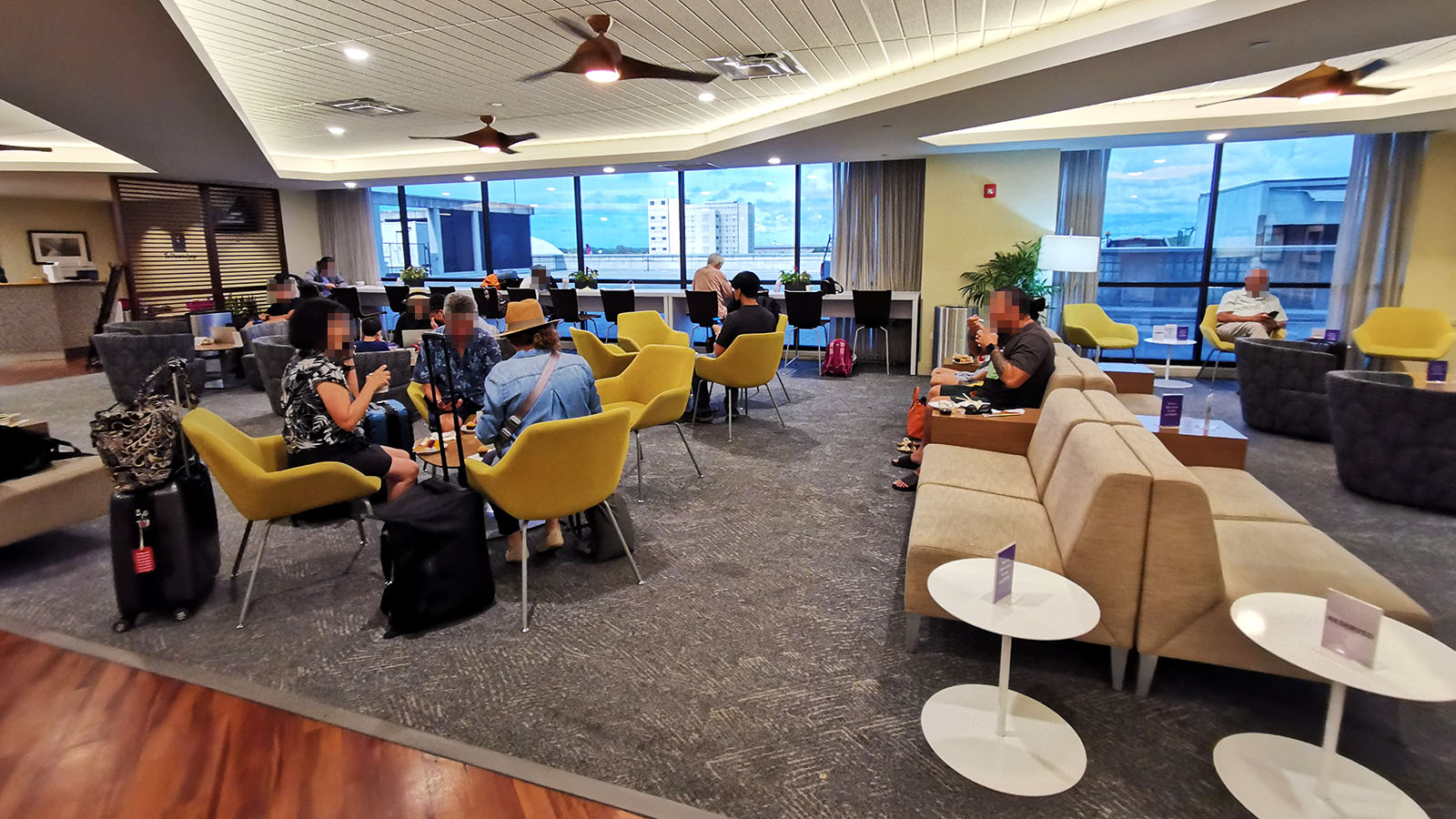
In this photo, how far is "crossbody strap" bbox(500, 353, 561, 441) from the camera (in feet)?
9.82

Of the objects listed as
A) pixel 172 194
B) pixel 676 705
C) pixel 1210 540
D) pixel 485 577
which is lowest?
pixel 676 705

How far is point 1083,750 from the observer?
2.00 metres

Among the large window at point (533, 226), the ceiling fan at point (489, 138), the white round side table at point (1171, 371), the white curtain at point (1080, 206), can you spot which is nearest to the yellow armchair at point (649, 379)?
the ceiling fan at point (489, 138)

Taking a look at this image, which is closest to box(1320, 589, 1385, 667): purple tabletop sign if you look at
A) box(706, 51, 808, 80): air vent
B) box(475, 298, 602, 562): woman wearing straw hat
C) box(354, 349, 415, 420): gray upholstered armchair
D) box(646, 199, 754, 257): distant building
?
box(475, 298, 602, 562): woman wearing straw hat

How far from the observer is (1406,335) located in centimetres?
625

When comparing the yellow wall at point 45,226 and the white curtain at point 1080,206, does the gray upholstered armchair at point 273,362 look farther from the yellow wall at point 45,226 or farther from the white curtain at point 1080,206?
the white curtain at point 1080,206

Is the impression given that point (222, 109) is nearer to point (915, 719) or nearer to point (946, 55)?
point (946, 55)

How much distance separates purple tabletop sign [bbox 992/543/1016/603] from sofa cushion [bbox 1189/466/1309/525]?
0.99 meters

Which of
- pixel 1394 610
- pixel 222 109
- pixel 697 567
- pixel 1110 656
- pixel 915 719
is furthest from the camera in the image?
pixel 222 109

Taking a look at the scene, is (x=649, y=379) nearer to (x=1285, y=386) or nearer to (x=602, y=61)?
(x=602, y=61)

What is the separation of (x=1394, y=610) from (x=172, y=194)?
12.9 metres

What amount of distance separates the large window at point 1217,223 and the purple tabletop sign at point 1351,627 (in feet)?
23.1

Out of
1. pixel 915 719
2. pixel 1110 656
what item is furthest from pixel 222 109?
pixel 1110 656

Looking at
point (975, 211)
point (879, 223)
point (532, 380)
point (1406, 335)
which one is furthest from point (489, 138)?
point (1406, 335)
